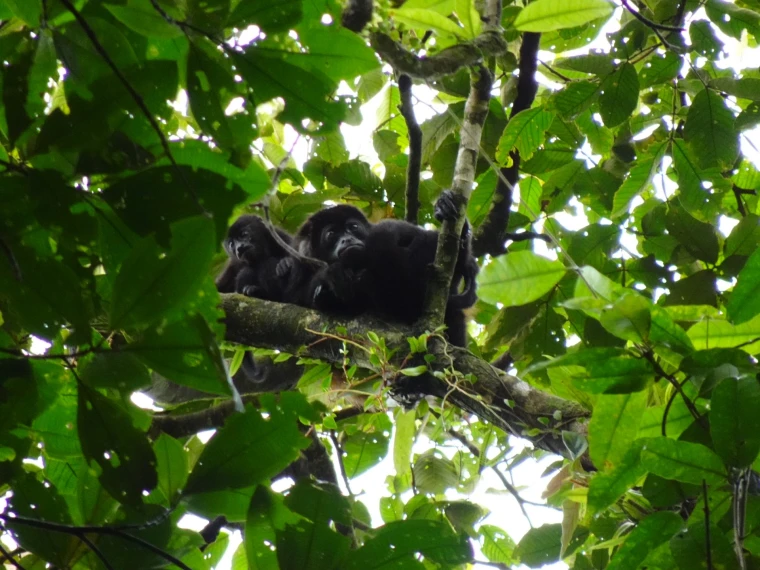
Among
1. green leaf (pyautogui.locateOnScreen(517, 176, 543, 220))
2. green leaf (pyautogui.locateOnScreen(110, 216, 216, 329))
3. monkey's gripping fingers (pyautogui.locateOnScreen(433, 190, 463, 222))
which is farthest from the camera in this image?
green leaf (pyautogui.locateOnScreen(517, 176, 543, 220))

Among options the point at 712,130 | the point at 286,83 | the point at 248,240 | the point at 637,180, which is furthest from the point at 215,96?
the point at 248,240

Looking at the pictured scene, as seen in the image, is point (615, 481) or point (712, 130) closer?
point (615, 481)

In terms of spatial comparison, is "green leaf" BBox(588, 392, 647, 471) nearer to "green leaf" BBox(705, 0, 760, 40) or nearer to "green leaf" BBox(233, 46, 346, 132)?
"green leaf" BBox(233, 46, 346, 132)

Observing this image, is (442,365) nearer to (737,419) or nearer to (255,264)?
(737,419)

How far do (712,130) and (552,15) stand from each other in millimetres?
1568

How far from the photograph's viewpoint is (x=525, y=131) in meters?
3.39

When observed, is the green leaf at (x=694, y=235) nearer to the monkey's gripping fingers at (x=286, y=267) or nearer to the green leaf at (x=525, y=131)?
the green leaf at (x=525, y=131)

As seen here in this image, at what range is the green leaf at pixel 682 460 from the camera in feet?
4.36

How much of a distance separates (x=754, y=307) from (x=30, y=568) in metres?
1.62

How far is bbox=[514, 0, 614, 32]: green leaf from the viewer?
201 centimetres

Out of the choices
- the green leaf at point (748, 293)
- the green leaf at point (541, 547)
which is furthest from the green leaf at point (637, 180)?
the green leaf at point (748, 293)

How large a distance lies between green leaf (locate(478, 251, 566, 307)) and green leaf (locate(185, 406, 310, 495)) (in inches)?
19.0

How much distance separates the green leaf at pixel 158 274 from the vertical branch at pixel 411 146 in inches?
70.6

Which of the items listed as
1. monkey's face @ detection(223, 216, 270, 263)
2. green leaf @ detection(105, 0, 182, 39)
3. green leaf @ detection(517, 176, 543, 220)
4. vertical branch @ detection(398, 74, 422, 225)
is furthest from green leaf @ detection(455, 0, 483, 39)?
monkey's face @ detection(223, 216, 270, 263)
